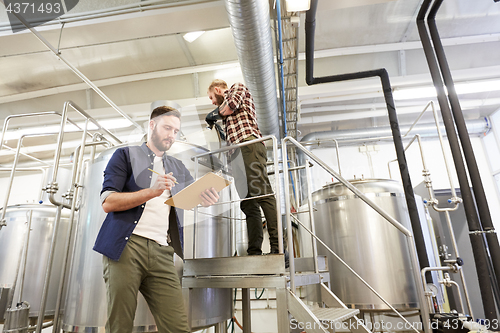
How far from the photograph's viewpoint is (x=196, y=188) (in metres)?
1.29

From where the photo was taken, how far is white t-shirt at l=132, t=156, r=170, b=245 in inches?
58.1

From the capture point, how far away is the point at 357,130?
588 cm

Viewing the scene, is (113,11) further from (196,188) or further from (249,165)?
(196,188)

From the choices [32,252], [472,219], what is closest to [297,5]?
[472,219]

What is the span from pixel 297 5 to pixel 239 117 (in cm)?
119

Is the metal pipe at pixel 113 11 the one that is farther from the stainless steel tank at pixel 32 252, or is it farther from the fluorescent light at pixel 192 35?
the stainless steel tank at pixel 32 252

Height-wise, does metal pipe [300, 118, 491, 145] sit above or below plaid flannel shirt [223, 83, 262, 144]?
above

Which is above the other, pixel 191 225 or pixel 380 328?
pixel 191 225

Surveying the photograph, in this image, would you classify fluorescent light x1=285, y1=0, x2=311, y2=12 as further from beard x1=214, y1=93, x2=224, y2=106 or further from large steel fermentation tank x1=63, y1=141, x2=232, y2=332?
large steel fermentation tank x1=63, y1=141, x2=232, y2=332

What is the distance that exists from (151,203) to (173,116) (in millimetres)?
475

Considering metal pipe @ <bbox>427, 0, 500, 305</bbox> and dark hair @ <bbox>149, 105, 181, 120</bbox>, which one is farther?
metal pipe @ <bbox>427, 0, 500, 305</bbox>

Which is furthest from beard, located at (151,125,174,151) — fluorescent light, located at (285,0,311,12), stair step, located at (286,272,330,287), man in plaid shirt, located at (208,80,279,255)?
fluorescent light, located at (285,0,311,12)

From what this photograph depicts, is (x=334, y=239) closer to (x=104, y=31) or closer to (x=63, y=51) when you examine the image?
(x=104, y=31)

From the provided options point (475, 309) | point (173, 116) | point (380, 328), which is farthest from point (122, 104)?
point (475, 309)
